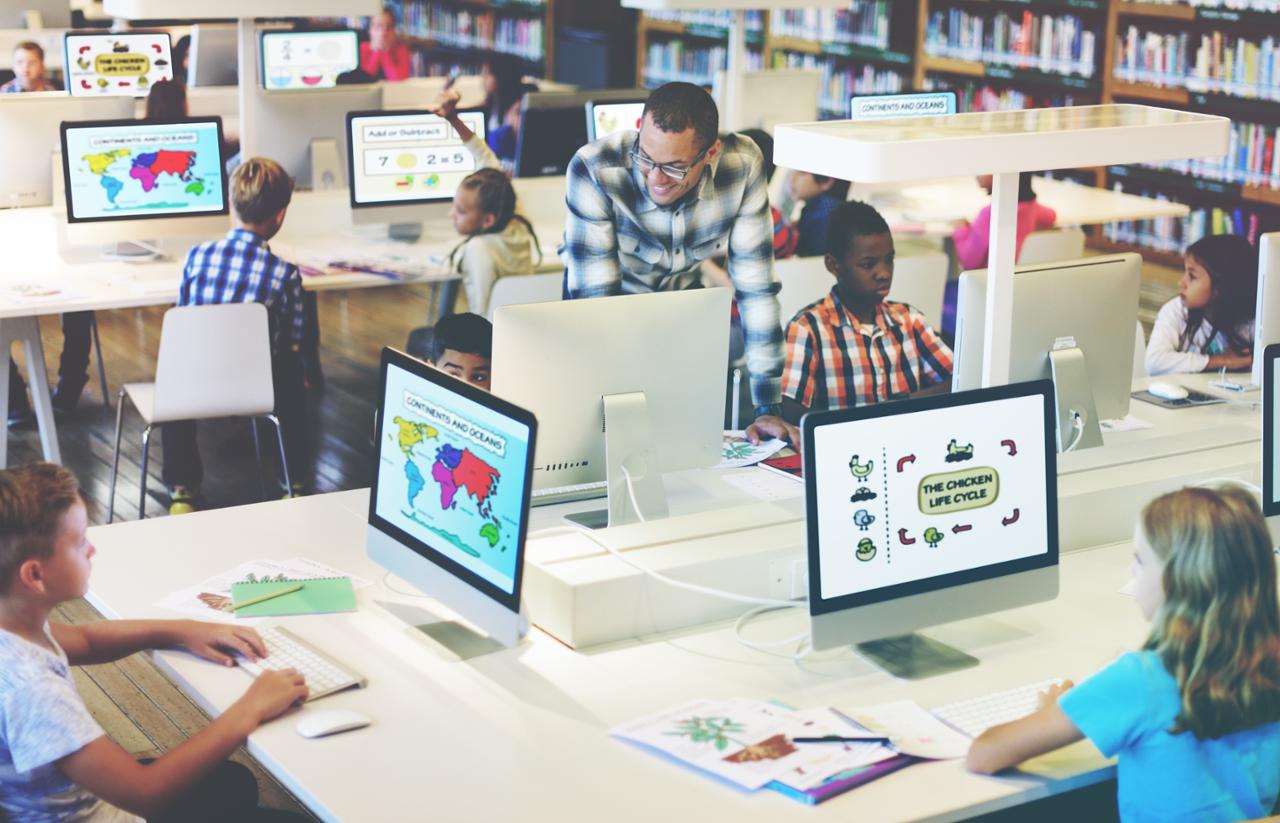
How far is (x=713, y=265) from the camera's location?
5234mm

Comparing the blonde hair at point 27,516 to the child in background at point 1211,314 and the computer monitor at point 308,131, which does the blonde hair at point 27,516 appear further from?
the computer monitor at point 308,131

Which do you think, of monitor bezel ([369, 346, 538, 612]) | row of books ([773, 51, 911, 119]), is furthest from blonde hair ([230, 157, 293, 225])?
row of books ([773, 51, 911, 119])

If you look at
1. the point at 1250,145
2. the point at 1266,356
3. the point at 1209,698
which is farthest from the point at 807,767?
the point at 1250,145

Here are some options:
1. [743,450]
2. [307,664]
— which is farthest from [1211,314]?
[307,664]

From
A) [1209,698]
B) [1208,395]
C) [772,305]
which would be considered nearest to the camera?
[1209,698]

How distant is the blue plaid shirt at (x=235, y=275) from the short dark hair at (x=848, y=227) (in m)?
1.62

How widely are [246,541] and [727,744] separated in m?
1.13

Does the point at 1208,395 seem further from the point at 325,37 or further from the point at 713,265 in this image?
the point at 325,37

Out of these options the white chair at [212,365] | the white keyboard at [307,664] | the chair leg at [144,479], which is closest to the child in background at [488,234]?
the white chair at [212,365]

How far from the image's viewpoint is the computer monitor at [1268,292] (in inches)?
139

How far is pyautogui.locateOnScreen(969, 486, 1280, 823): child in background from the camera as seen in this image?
1.98 metres

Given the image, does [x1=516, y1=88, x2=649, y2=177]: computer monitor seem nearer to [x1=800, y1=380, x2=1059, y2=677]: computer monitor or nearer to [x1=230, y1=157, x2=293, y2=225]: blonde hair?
[x1=230, y1=157, x2=293, y2=225]: blonde hair

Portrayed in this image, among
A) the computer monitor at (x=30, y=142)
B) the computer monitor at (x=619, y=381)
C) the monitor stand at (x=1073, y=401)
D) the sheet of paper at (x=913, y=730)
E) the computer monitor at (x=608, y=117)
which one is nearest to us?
the sheet of paper at (x=913, y=730)

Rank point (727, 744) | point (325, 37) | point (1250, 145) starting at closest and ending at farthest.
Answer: point (727, 744), point (1250, 145), point (325, 37)
